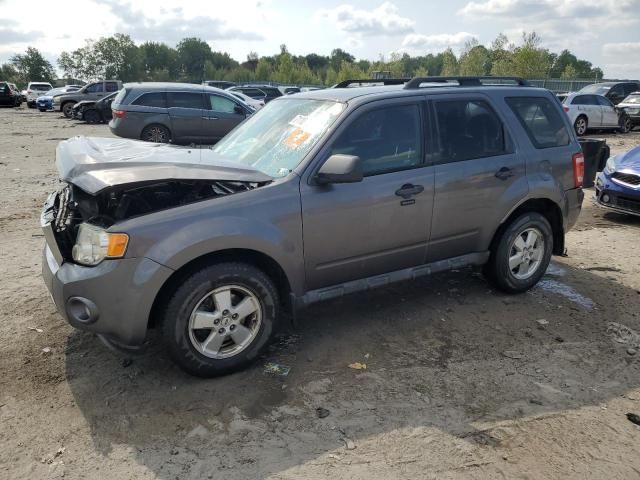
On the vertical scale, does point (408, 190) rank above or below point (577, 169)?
above

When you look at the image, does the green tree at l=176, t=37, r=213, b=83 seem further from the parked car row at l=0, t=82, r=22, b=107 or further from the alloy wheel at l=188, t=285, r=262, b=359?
the alloy wheel at l=188, t=285, r=262, b=359

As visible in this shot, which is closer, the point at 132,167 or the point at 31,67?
the point at 132,167

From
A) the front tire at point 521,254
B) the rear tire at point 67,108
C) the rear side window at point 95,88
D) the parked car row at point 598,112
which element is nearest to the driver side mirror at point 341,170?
the front tire at point 521,254

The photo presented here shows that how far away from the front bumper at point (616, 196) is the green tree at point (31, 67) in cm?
8949

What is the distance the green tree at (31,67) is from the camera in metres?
81.1

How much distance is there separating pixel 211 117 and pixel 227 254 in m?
11.5

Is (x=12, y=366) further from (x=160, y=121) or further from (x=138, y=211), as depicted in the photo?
(x=160, y=121)

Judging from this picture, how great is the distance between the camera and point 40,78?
80.7 m

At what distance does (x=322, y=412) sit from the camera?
312 centimetres

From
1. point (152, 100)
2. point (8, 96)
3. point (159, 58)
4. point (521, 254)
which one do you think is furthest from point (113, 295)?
point (159, 58)

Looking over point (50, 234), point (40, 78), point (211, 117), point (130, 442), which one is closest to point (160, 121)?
point (211, 117)

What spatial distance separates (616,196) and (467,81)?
4.01m

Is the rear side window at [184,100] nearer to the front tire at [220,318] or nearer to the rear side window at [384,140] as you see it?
the rear side window at [384,140]

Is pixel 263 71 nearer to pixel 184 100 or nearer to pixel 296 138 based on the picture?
pixel 184 100
